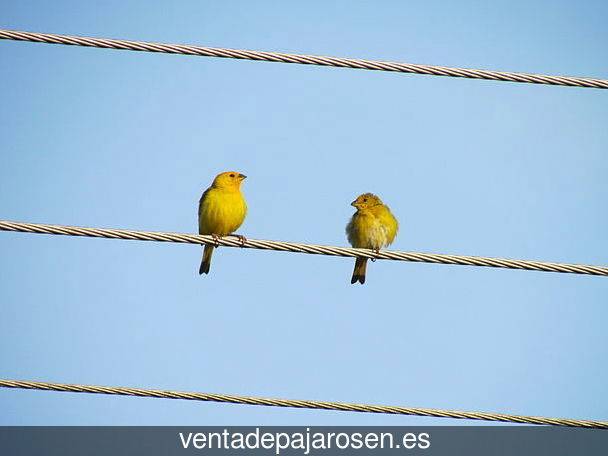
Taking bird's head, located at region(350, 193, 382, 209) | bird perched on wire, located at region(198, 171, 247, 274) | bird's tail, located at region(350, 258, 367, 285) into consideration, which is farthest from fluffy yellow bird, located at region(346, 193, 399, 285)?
bird perched on wire, located at region(198, 171, 247, 274)

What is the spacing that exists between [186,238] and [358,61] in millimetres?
1646

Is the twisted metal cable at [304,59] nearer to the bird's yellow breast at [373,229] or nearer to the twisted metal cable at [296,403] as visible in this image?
the twisted metal cable at [296,403]

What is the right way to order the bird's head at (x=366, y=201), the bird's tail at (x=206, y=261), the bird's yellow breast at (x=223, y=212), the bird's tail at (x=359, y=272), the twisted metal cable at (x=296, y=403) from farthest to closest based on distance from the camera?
the bird's tail at (x=359, y=272)
the bird's head at (x=366, y=201)
the bird's tail at (x=206, y=261)
the bird's yellow breast at (x=223, y=212)
the twisted metal cable at (x=296, y=403)

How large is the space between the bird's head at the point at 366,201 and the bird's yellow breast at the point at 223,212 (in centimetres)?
159

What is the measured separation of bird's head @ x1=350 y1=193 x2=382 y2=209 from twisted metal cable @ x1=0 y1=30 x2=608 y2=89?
17.5 ft

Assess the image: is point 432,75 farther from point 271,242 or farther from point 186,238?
point 186,238

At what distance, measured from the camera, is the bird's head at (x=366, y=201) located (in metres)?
11.8

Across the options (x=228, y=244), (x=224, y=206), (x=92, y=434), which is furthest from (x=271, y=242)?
(x=92, y=434)

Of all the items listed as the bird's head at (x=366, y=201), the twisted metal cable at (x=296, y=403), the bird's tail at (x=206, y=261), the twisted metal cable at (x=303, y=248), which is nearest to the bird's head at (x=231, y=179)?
the bird's tail at (x=206, y=261)

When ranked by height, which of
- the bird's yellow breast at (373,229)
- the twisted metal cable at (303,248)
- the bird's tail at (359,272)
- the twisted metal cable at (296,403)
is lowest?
the twisted metal cable at (296,403)

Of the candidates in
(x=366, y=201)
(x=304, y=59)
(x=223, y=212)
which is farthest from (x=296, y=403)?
(x=366, y=201)

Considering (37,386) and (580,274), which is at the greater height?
(580,274)

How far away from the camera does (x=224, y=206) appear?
35.2 ft

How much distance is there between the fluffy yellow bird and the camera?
1150cm
